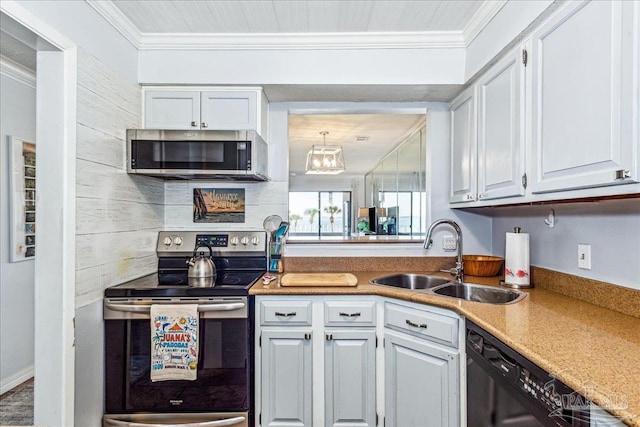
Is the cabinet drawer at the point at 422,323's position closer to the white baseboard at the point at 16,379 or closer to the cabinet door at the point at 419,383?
the cabinet door at the point at 419,383

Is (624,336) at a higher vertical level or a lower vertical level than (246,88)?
lower

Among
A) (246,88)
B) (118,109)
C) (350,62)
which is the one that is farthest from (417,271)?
(118,109)

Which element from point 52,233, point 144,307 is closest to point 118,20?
point 52,233

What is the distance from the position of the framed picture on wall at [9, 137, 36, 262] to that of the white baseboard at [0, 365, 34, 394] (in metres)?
0.81

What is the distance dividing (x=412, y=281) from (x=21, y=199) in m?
2.82

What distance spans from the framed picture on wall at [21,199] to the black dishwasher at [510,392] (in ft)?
9.29

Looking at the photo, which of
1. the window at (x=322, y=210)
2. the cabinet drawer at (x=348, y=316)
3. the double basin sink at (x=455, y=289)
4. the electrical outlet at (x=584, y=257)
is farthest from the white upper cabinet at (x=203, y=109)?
the window at (x=322, y=210)

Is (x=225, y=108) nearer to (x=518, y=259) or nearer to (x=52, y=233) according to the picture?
(x=52, y=233)

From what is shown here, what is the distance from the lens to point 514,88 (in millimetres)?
1653

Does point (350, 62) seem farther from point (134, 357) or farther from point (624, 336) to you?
point (134, 357)

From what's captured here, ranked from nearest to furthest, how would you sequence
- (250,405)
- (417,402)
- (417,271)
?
(417,402) → (250,405) → (417,271)

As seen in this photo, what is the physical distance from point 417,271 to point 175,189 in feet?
5.88

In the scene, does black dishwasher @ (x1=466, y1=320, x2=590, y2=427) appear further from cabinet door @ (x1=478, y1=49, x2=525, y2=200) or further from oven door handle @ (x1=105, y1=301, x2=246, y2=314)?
oven door handle @ (x1=105, y1=301, x2=246, y2=314)

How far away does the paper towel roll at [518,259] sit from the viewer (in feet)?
6.28
